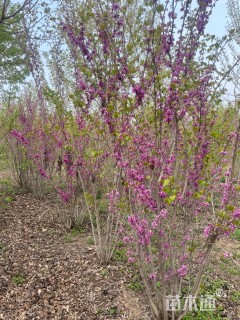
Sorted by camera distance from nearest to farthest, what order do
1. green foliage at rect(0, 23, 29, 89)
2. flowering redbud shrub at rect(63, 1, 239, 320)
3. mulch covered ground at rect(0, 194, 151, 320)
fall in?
flowering redbud shrub at rect(63, 1, 239, 320) < mulch covered ground at rect(0, 194, 151, 320) < green foliage at rect(0, 23, 29, 89)

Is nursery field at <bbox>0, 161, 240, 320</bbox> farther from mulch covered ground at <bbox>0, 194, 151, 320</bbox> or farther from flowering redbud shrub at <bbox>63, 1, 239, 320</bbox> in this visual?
flowering redbud shrub at <bbox>63, 1, 239, 320</bbox>

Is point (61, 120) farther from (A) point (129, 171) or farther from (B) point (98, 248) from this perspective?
(A) point (129, 171)

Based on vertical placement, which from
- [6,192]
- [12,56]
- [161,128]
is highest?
[12,56]

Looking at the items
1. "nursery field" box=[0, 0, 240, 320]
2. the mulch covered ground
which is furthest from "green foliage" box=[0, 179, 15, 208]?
the mulch covered ground

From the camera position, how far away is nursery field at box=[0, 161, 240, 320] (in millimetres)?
3494

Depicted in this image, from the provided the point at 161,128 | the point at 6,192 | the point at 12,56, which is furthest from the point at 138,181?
the point at 12,56

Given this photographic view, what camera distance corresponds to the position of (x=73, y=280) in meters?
4.02

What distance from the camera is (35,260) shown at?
4492 millimetres

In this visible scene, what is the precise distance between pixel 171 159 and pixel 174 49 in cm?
103

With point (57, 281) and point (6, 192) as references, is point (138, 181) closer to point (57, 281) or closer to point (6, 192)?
point (57, 281)

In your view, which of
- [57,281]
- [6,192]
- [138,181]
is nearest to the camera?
[138,181]

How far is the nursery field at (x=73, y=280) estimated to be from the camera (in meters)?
3.49

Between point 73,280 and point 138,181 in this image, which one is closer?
point 138,181

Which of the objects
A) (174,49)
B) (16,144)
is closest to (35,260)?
(174,49)
